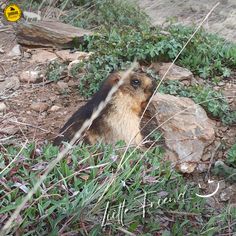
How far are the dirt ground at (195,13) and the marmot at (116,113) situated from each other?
10.5 feet

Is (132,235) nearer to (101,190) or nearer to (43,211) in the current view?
(101,190)

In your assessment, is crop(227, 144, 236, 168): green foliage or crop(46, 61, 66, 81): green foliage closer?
crop(227, 144, 236, 168): green foliage

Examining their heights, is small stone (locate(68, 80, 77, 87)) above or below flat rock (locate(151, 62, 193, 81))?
above

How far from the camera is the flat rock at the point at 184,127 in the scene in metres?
5.30

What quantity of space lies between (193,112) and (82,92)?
125 centimetres

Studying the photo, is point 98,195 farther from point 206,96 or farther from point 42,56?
point 42,56

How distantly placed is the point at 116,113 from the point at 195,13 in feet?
13.8

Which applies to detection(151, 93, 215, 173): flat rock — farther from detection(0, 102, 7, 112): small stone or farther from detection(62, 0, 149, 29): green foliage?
detection(62, 0, 149, 29): green foliage

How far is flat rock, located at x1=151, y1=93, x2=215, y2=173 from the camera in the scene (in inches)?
209

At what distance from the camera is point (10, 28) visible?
25.1 ft

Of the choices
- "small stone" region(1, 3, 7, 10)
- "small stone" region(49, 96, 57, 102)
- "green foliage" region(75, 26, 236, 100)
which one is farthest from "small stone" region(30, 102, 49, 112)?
"small stone" region(1, 3, 7, 10)

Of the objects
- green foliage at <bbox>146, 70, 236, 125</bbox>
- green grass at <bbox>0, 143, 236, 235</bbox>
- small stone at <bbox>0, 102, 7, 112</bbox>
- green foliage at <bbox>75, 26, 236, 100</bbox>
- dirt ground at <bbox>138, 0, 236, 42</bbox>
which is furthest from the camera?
dirt ground at <bbox>138, 0, 236, 42</bbox>

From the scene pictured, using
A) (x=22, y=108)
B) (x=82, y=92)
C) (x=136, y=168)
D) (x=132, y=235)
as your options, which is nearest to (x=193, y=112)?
(x=82, y=92)

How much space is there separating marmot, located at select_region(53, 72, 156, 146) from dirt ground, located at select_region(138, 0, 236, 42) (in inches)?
126
